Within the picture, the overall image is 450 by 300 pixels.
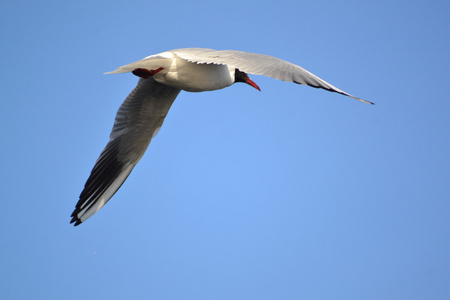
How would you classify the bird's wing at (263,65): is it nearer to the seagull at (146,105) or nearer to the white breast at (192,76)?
the seagull at (146,105)

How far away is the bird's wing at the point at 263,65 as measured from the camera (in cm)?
309

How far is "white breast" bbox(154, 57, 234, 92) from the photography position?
3846mm

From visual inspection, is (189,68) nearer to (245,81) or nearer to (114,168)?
(245,81)

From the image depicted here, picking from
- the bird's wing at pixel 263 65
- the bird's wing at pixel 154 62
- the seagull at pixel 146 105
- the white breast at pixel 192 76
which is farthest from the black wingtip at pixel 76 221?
the bird's wing at pixel 263 65

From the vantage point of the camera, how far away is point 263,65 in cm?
327

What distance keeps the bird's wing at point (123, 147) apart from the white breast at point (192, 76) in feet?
2.46

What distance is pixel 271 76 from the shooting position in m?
3.01

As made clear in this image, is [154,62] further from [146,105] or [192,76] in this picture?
[146,105]

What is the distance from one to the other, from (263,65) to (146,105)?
1.72 metres

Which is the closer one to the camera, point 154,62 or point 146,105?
point 154,62

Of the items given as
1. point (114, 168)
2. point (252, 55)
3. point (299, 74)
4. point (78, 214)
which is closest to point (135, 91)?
point (114, 168)

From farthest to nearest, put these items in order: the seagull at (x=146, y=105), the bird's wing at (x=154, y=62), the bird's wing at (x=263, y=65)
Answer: the seagull at (x=146, y=105) → the bird's wing at (x=154, y=62) → the bird's wing at (x=263, y=65)

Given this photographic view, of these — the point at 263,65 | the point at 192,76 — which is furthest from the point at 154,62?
the point at 263,65

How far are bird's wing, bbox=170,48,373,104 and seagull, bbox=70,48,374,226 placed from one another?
12mm
